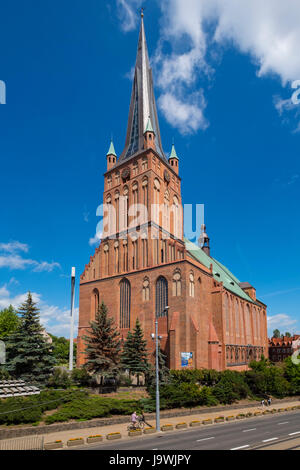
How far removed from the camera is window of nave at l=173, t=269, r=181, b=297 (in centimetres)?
4309

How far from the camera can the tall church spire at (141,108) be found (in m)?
59.7

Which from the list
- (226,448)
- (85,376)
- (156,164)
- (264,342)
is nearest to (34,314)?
(85,376)

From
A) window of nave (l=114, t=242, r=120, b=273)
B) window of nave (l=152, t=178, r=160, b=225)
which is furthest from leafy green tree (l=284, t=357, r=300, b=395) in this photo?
window of nave (l=114, t=242, r=120, b=273)

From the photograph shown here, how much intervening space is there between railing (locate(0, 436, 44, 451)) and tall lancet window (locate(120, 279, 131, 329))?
29615mm

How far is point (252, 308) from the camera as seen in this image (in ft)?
225

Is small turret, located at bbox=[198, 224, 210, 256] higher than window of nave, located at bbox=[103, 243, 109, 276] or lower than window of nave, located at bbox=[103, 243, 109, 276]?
higher

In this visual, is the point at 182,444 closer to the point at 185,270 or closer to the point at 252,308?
the point at 185,270

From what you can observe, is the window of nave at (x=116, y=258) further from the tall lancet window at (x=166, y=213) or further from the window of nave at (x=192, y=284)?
the window of nave at (x=192, y=284)

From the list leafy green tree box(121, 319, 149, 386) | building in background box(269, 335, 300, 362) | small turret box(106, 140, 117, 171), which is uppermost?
small turret box(106, 140, 117, 171)

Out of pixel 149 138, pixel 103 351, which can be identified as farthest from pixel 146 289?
pixel 149 138

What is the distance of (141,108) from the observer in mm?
62812

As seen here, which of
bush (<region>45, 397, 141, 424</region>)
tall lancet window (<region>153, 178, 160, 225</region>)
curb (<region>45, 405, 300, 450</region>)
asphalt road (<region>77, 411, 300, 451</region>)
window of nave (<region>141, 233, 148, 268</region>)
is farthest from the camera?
tall lancet window (<region>153, 178, 160, 225</region>)

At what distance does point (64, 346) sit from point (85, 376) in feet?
199

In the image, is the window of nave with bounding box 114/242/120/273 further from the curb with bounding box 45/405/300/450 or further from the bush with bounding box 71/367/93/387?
the curb with bounding box 45/405/300/450
